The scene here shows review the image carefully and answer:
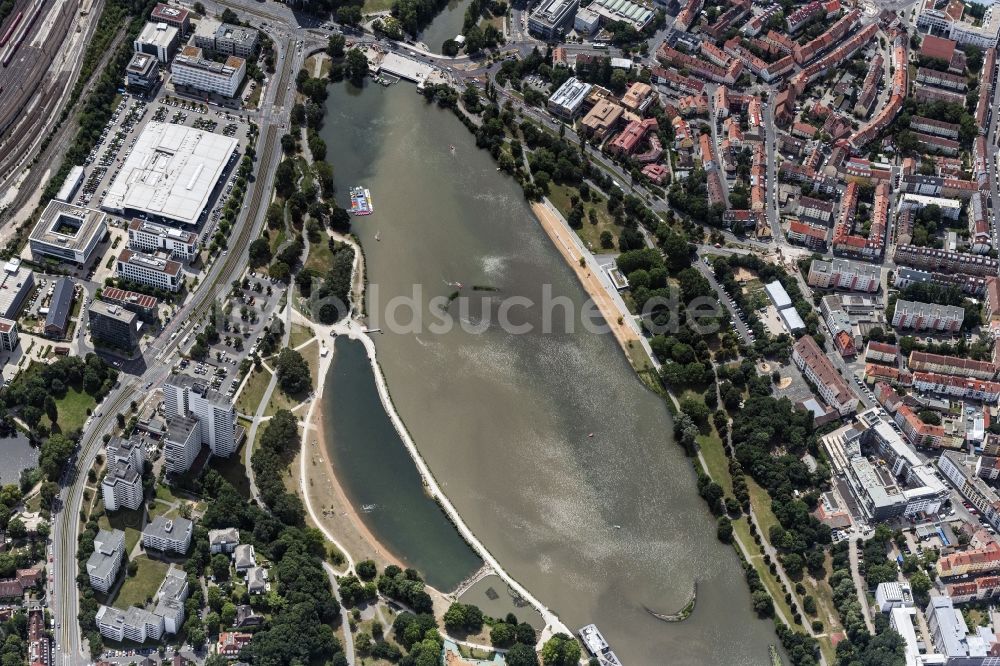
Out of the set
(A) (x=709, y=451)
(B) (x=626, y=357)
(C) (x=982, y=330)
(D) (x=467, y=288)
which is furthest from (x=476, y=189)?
(C) (x=982, y=330)

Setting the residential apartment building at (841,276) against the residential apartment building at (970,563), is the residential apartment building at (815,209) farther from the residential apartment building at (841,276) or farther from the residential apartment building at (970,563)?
the residential apartment building at (970,563)

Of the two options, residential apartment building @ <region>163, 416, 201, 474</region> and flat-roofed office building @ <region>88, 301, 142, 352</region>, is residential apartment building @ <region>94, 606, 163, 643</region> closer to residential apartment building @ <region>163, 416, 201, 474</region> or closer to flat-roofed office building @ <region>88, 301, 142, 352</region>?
residential apartment building @ <region>163, 416, 201, 474</region>

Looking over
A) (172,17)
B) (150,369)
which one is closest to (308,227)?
(150,369)

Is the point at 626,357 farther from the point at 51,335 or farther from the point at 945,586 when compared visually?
the point at 51,335

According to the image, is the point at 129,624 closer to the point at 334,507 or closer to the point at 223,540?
the point at 223,540

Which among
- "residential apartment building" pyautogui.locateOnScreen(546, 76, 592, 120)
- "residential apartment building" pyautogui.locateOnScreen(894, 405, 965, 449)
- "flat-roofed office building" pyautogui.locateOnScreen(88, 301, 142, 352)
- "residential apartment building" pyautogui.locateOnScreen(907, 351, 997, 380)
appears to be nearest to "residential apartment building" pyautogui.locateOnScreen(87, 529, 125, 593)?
"flat-roofed office building" pyautogui.locateOnScreen(88, 301, 142, 352)

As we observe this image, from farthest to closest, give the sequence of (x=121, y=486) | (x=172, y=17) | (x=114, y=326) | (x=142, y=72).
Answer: (x=172, y=17) < (x=142, y=72) < (x=114, y=326) < (x=121, y=486)

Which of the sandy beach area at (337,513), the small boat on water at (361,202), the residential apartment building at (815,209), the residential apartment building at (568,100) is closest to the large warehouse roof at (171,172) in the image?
the small boat on water at (361,202)

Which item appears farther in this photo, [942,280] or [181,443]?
[942,280]
